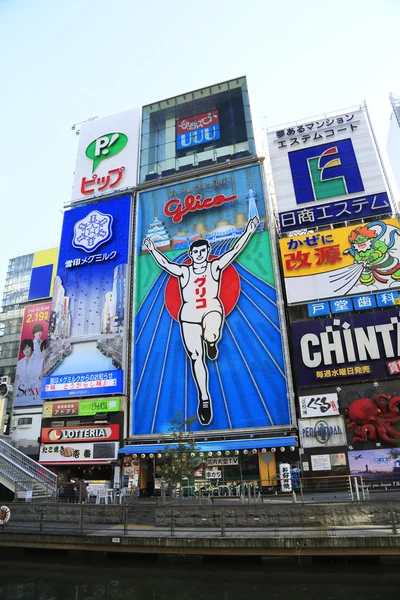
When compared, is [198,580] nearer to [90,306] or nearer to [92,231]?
[90,306]

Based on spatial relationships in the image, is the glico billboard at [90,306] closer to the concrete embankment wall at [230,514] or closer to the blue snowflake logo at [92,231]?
the blue snowflake logo at [92,231]

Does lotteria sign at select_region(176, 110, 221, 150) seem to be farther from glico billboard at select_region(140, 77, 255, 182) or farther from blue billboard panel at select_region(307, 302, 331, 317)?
blue billboard panel at select_region(307, 302, 331, 317)

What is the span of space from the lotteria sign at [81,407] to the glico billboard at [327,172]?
18.7 m

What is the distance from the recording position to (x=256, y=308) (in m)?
31.9

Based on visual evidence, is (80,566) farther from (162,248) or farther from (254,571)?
(162,248)

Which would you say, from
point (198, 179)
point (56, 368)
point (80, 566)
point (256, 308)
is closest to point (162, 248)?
point (198, 179)

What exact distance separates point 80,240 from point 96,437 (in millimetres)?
17519

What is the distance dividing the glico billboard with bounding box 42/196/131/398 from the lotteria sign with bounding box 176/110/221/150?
25.6 feet

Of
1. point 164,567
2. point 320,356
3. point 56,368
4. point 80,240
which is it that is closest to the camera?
point 164,567

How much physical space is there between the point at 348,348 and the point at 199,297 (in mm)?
11382

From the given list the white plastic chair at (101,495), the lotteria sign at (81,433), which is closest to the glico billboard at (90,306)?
the lotteria sign at (81,433)

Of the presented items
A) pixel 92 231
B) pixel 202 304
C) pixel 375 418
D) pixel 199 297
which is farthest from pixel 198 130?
pixel 375 418

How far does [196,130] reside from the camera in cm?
4103

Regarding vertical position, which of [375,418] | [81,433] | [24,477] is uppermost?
[81,433]
